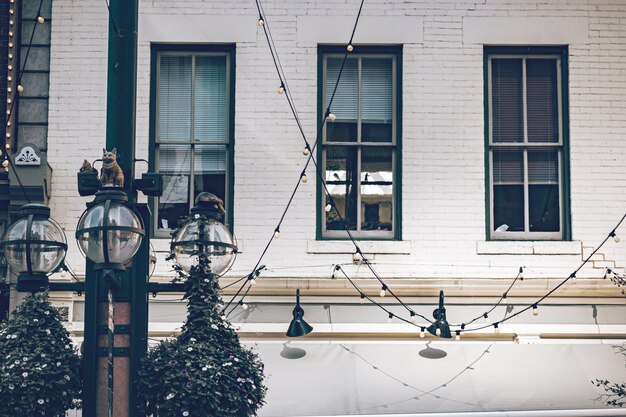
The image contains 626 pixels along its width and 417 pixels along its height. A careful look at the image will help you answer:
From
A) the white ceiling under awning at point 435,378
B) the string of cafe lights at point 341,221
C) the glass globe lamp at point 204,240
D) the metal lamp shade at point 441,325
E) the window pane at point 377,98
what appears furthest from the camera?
the window pane at point 377,98

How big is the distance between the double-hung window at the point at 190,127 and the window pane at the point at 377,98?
1448 millimetres

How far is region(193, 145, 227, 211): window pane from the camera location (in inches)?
450

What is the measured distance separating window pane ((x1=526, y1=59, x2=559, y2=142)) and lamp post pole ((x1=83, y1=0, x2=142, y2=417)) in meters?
5.69

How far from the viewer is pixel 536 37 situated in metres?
11.5

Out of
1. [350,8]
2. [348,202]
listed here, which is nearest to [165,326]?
[348,202]

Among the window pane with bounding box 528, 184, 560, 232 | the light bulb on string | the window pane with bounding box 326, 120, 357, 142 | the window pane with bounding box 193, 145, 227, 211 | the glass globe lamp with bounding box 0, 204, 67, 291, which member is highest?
the window pane with bounding box 326, 120, 357, 142

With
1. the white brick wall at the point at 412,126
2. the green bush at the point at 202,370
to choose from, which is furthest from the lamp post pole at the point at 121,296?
the white brick wall at the point at 412,126

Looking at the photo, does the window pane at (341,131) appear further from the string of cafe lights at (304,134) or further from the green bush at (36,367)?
the green bush at (36,367)

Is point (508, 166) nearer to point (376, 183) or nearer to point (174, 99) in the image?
point (376, 183)

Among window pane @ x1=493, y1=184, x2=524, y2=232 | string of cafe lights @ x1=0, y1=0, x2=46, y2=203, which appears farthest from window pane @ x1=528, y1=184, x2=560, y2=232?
string of cafe lights @ x1=0, y1=0, x2=46, y2=203

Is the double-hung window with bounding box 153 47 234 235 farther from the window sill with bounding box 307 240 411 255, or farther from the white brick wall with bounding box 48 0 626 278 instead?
the window sill with bounding box 307 240 411 255

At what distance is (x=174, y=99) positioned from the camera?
454 inches

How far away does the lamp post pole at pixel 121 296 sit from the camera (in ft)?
22.7

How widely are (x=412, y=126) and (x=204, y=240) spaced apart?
4.69 m
